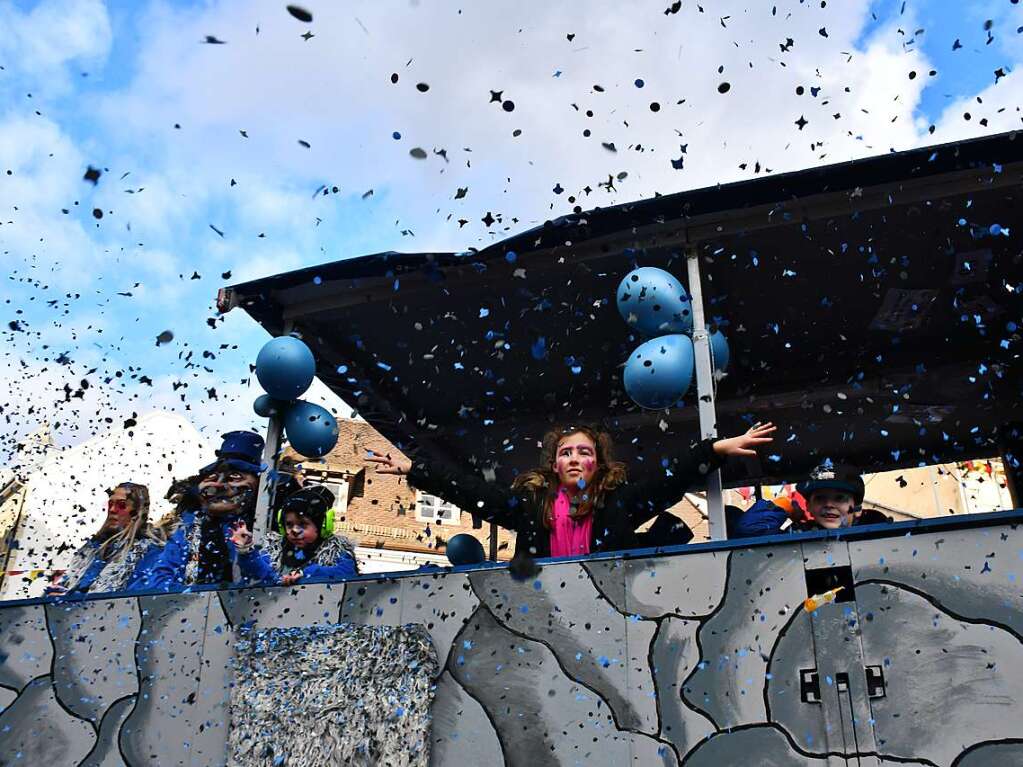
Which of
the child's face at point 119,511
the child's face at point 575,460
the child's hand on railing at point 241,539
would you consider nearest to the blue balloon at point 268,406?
the child's face at point 119,511

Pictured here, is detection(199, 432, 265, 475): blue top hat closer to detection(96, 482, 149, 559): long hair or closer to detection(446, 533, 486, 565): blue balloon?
detection(96, 482, 149, 559): long hair

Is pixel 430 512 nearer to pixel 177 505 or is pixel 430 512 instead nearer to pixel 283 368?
pixel 177 505

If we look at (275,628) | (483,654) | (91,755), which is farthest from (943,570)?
(91,755)

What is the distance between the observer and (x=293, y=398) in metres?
4.98

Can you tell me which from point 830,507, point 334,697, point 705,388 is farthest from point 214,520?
point 830,507

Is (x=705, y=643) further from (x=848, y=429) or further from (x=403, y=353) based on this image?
(x=848, y=429)

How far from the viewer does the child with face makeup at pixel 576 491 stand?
376cm

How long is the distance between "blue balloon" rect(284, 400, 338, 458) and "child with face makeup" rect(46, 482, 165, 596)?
3.16 ft

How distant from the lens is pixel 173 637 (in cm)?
407

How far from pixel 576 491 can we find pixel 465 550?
248cm

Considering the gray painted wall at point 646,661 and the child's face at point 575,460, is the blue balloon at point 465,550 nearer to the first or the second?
the child's face at point 575,460

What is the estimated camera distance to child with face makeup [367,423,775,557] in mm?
3764

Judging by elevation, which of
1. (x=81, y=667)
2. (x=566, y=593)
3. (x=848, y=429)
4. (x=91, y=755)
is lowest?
(x=91, y=755)

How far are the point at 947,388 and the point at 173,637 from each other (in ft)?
17.9
